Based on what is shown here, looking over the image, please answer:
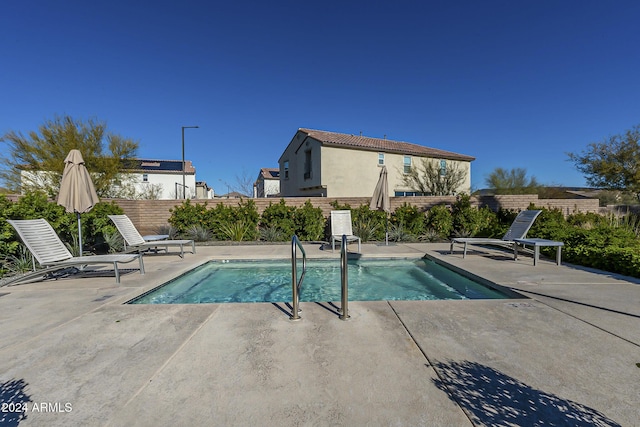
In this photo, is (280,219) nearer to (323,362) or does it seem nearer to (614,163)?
(323,362)

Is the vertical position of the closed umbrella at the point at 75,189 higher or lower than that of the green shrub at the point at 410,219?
higher

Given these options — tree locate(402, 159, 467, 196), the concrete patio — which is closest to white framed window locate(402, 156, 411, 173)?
tree locate(402, 159, 467, 196)

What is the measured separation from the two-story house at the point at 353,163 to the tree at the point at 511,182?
6.83ft

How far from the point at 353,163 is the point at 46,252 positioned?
20.0 m

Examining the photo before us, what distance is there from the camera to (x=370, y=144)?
23828mm

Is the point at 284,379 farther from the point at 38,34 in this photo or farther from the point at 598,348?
the point at 38,34

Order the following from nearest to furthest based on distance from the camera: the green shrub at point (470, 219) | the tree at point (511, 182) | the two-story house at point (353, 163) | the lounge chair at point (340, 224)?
the lounge chair at point (340, 224)
the green shrub at point (470, 219)
the two-story house at point (353, 163)
the tree at point (511, 182)

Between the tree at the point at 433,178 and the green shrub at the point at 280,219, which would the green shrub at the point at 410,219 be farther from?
the tree at the point at 433,178

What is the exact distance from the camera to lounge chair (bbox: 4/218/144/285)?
449 centimetres

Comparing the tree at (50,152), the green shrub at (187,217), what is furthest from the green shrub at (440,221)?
the tree at (50,152)

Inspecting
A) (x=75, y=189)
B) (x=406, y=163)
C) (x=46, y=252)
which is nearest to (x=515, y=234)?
(x=46, y=252)

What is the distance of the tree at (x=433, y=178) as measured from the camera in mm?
23016

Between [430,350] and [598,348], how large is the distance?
1.44m

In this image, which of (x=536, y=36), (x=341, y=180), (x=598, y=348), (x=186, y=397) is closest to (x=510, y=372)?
(x=598, y=348)
